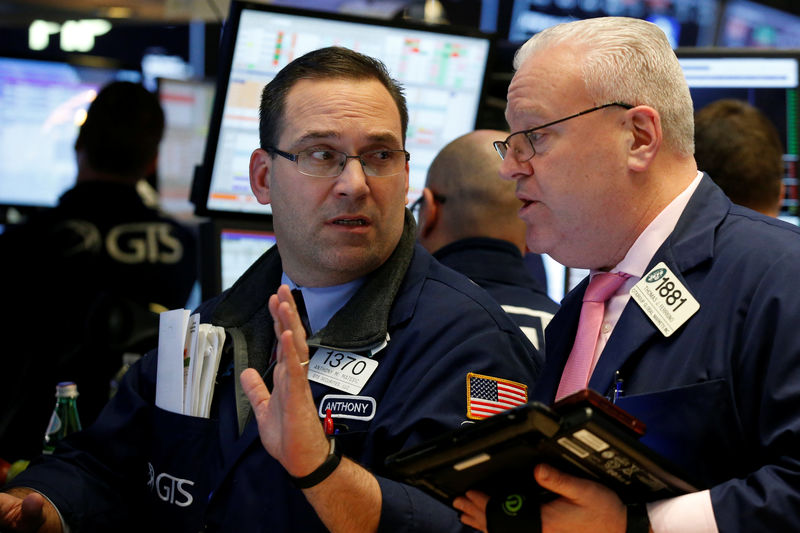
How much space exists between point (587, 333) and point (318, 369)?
1.77 ft

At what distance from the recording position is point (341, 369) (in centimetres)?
195

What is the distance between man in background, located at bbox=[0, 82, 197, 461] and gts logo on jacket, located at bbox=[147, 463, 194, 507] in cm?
90

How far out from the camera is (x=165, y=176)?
573cm

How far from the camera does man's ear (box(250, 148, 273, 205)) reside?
7.70ft

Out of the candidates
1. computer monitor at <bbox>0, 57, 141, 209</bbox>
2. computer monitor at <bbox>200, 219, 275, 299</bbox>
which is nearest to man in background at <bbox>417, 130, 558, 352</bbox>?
computer monitor at <bbox>200, 219, 275, 299</bbox>

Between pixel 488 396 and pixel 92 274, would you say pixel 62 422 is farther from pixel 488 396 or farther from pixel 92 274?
pixel 488 396

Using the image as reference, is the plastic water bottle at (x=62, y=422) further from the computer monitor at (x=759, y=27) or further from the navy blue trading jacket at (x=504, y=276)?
the computer monitor at (x=759, y=27)

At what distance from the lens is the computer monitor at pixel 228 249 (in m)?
3.11

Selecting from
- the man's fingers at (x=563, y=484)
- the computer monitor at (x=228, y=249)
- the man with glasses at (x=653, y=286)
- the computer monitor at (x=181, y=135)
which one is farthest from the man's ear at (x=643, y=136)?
the computer monitor at (x=181, y=135)

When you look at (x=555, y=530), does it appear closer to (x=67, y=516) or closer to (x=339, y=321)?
(x=339, y=321)

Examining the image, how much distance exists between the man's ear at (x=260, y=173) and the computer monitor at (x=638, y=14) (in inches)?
195

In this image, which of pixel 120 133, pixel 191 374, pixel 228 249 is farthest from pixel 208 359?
pixel 120 133

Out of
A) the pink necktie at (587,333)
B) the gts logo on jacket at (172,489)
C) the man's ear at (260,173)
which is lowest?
the gts logo on jacket at (172,489)

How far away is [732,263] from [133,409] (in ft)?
4.46
